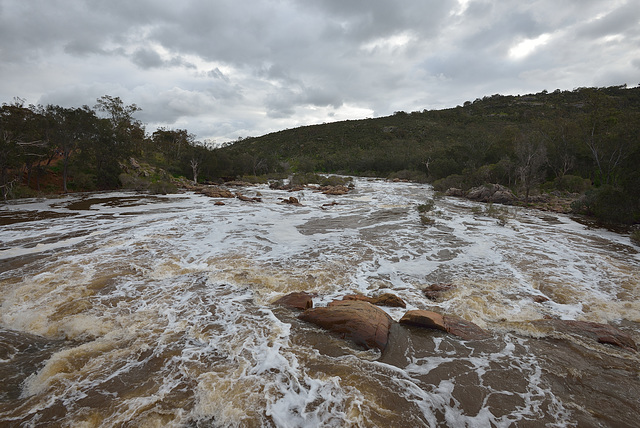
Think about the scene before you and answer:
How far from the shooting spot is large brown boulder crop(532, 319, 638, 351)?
16.0 feet

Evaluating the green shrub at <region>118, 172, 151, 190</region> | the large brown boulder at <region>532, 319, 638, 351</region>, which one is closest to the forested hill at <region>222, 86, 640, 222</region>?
the large brown boulder at <region>532, 319, 638, 351</region>

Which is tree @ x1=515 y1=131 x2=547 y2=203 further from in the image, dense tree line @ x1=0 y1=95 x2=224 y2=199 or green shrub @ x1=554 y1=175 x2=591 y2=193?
dense tree line @ x1=0 y1=95 x2=224 y2=199

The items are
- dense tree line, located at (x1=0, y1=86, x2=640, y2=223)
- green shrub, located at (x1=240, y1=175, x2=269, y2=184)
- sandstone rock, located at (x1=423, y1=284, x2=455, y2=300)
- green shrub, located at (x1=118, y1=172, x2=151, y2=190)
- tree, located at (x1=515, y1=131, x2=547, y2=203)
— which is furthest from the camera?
green shrub, located at (x1=240, y1=175, x2=269, y2=184)

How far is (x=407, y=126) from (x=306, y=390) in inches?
3452

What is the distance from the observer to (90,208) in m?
18.8

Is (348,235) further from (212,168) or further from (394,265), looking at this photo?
(212,168)

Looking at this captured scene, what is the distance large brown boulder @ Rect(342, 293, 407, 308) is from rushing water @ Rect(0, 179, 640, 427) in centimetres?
23

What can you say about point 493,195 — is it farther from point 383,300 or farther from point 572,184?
point 383,300

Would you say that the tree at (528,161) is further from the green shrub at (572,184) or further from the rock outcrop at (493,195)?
the green shrub at (572,184)

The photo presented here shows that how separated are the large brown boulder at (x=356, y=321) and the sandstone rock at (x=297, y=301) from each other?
0.36m

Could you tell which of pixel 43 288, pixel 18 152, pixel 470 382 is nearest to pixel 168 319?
pixel 43 288

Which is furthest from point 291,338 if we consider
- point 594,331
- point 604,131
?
point 604,131

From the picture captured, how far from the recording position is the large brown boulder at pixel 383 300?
633cm

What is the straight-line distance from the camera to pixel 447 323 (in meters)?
5.43
